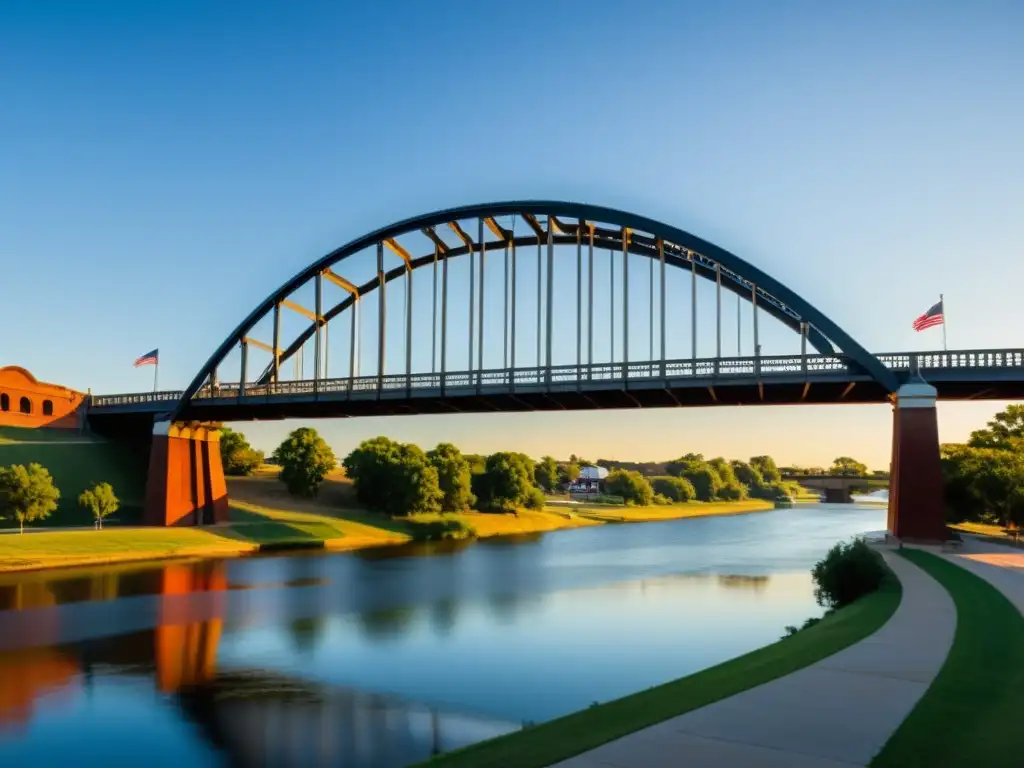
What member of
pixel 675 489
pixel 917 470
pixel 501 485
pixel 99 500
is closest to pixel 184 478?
pixel 99 500

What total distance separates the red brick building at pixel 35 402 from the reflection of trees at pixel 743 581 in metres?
60.7

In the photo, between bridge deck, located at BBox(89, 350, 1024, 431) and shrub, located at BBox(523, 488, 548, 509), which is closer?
bridge deck, located at BBox(89, 350, 1024, 431)

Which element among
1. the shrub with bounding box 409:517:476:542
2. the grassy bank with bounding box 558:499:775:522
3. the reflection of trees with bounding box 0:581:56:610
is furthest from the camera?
the grassy bank with bounding box 558:499:775:522

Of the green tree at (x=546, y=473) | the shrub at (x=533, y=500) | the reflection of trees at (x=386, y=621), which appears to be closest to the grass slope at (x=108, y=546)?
the reflection of trees at (x=386, y=621)

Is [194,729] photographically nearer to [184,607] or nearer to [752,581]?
[184,607]

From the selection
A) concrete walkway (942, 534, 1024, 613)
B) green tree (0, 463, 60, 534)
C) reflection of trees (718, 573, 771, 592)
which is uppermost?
green tree (0, 463, 60, 534)

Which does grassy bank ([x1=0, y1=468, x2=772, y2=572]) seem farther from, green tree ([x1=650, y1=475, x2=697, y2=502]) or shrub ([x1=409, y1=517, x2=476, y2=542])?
green tree ([x1=650, y1=475, x2=697, y2=502])

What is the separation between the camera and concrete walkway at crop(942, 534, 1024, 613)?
83.3 ft

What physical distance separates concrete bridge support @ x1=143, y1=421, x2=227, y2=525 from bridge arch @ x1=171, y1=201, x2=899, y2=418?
2.39 meters

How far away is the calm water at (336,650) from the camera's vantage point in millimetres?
16688

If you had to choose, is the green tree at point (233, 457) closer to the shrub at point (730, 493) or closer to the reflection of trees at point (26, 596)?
the reflection of trees at point (26, 596)

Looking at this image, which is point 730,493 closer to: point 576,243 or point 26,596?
point 576,243

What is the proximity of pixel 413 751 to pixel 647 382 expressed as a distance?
1494 inches

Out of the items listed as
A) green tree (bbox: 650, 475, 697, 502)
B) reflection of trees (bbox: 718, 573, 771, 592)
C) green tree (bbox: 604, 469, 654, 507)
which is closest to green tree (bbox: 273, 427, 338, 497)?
reflection of trees (bbox: 718, 573, 771, 592)
